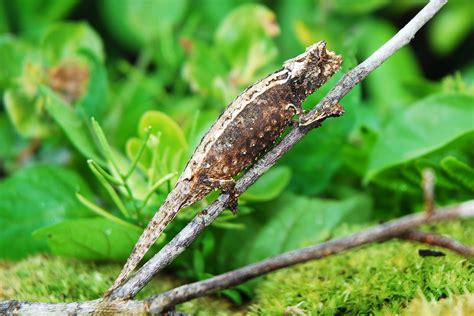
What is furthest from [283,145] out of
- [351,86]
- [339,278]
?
[339,278]

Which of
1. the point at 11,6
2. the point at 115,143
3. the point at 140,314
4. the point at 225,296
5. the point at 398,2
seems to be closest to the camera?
the point at 140,314

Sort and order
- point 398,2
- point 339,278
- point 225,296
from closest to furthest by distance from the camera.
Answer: point 339,278 < point 225,296 < point 398,2

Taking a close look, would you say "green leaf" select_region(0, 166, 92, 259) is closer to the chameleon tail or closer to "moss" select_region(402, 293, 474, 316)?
the chameleon tail

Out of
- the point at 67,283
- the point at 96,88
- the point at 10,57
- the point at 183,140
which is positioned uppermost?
the point at 10,57

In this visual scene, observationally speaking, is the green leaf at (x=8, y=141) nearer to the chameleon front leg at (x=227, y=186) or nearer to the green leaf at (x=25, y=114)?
the green leaf at (x=25, y=114)

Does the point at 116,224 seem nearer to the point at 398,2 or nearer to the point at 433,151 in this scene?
the point at 433,151

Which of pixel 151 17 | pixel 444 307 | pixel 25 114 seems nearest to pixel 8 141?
pixel 25 114

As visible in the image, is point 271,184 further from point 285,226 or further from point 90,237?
point 90,237
